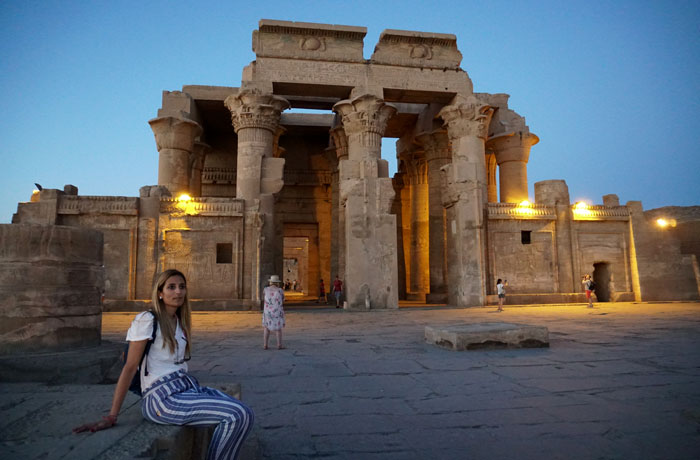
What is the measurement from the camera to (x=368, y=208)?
14984 mm

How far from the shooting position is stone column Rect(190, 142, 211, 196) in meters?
20.1

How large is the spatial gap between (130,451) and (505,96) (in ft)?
68.2

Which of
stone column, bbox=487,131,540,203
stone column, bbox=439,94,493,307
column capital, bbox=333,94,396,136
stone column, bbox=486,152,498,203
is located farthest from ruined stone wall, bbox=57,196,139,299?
stone column, bbox=486,152,498,203

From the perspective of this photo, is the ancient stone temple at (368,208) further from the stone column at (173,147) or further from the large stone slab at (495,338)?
the large stone slab at (495,338)

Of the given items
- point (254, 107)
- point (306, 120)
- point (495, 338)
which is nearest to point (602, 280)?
point (495, 338)

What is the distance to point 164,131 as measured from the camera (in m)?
17.0

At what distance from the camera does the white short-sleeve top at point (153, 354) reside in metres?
2.26

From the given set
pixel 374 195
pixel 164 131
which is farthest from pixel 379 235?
pixel 164 131

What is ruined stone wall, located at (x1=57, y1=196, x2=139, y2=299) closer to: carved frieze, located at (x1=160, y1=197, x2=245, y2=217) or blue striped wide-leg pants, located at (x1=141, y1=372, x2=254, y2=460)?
carved frieze, located at (x1=160, y1=197, x2=245, y2=217)

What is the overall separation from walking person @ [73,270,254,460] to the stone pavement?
0.31 m

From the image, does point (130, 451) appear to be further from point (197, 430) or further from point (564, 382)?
point (564, 382)

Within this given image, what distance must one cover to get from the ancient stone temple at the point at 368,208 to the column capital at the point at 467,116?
5 cm


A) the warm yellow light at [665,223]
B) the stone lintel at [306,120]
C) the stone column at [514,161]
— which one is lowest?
the warm yellow light at [665,223]

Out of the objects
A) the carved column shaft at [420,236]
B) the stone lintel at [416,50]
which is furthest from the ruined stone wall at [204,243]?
the carved column shaft at [420,236]
